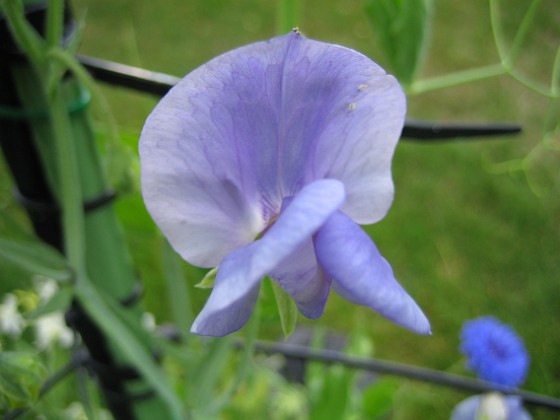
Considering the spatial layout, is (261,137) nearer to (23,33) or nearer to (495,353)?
(23,33)

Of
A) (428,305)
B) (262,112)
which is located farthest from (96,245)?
(428,305)

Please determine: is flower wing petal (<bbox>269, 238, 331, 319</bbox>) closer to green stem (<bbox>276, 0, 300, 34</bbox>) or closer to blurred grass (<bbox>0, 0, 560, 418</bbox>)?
green stem (<bbox>276, 0, 300, 34</bbox>)

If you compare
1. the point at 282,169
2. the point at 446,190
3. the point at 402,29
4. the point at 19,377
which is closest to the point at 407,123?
the point at 402,29

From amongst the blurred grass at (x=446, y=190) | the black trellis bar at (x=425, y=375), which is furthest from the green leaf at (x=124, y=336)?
the blurred grass at (x=446, y=190)

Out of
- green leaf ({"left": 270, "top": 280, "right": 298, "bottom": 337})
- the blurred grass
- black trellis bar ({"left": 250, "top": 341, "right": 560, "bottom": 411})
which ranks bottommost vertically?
the blurred grass

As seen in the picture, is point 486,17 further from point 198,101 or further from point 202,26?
point 198,101

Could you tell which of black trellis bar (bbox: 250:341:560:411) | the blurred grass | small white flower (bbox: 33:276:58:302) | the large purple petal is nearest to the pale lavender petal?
the large purple petal

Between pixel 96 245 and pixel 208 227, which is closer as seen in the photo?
pixel 208 227
